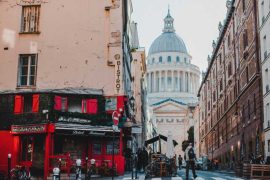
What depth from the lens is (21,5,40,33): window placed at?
3020 cm

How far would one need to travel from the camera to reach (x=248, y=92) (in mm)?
42625

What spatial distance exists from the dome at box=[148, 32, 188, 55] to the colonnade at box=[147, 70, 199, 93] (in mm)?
9019

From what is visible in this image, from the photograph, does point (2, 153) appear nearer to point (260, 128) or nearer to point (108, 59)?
→ point (108, 59)

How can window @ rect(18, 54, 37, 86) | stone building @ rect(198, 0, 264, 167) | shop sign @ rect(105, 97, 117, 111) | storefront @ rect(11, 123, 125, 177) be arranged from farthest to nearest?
stone building @ rect(198, 0, 264, 167)
window @ rect(18, 54, 37, 86)
shop sign @ rect(105, 97, 117, 111)
storefront @ rect(11, 123, 125, 177)

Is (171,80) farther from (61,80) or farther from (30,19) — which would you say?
(61,80)

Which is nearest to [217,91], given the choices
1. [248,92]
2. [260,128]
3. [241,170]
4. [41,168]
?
[248,92]

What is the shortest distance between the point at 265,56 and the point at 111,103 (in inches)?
561

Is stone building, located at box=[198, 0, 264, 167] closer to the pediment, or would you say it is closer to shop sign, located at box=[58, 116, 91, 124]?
shop sign, located at box=[58, 116, 91, 124]

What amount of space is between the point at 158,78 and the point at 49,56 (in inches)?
5591

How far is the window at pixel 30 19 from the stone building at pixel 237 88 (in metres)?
18.3

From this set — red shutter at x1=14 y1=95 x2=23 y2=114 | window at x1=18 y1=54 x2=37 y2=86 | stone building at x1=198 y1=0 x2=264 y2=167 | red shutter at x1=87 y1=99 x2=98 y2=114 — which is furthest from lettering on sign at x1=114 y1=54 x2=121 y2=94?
stone building at x1=198 y1=0 x2=264 y2=167

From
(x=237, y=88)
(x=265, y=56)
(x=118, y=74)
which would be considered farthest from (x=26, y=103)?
(x=237, y=88)

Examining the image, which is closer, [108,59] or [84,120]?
[84,120]

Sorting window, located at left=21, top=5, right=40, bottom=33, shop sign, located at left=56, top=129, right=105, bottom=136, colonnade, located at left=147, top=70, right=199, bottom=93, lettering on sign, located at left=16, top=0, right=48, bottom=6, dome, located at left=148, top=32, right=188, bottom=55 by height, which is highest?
dome, located at left=148, top=32, right=188, bottom=55
